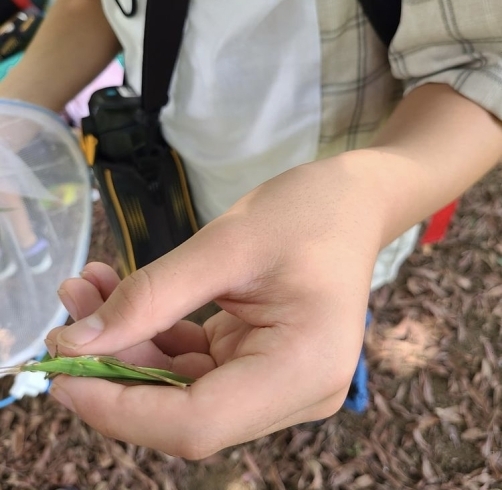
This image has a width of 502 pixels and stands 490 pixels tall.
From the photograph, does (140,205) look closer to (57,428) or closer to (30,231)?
(30,231)

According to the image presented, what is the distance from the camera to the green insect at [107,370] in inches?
16.7

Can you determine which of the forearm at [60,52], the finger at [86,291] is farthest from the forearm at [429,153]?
the forearm at [60,52]

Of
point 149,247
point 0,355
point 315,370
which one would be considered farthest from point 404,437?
point 315,370

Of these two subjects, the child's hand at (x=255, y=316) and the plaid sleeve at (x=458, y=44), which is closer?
the child's hand at (x=255, y=316)

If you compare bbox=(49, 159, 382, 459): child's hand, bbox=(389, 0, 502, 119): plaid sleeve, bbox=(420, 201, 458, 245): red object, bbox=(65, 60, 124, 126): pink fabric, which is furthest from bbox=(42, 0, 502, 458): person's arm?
bbox=(65, 60, 124, 126): pink fabric

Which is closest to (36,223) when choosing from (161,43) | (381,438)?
(161,43)

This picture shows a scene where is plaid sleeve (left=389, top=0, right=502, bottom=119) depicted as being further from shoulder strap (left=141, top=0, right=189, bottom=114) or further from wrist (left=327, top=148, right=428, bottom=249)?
shoulder strap (left=141, top=0, right=189, bottom=114)

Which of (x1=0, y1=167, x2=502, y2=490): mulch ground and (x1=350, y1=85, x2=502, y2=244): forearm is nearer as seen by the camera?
(x1=350, y1=85, x2=502, y2=244): forearm

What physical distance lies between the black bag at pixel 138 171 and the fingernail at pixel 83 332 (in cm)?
40

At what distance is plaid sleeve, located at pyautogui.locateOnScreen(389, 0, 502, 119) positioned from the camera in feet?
1.72

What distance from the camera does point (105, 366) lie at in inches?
16.9

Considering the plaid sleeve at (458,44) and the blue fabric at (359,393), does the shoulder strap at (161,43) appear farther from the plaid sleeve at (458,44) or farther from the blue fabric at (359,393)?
the blue fabric at (359,393)

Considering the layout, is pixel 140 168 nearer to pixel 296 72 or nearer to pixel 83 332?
pixel 296 72

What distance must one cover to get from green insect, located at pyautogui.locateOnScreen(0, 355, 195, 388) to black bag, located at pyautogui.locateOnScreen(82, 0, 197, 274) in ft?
1.38
